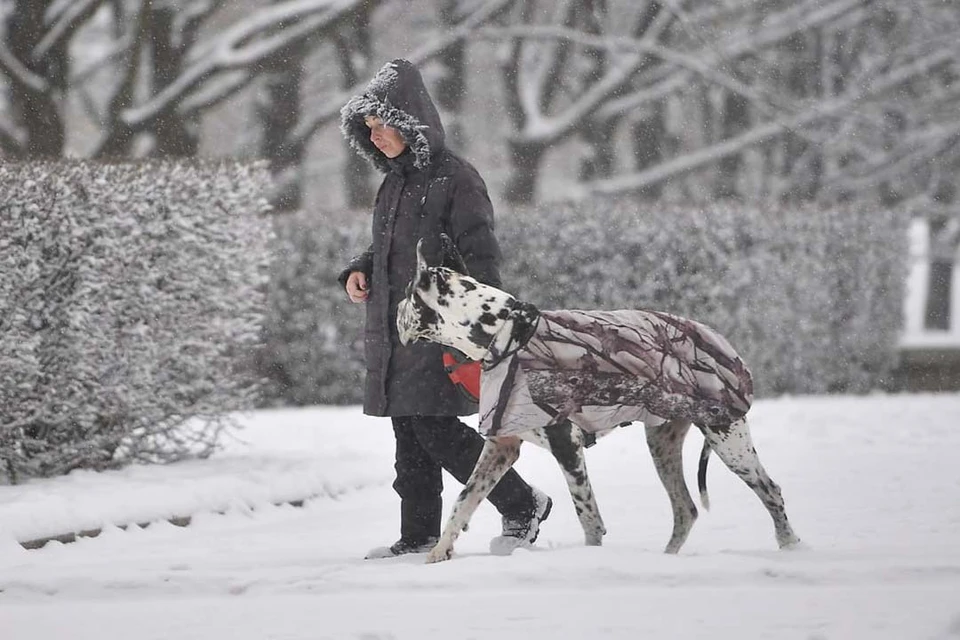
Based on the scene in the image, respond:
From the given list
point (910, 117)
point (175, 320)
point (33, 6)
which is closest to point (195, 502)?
point (175, 320)

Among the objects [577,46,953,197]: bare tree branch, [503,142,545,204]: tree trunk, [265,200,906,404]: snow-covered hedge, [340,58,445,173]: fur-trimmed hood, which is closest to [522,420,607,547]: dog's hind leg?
[340,58,445,173]: fur-trimmed hood

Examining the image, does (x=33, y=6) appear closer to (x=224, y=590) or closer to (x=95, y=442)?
(x=95, y=442)

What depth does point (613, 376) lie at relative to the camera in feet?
18.6

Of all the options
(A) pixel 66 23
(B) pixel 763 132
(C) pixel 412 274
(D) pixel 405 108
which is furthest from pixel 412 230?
(B) pixel 763 132

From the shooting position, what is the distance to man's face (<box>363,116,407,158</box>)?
6.16 meters

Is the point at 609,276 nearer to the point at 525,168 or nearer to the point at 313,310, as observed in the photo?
the point at 313,310

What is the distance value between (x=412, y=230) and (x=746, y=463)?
1.73 meters

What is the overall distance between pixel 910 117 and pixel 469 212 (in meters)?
18.5

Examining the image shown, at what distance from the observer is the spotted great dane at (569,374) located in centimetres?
556

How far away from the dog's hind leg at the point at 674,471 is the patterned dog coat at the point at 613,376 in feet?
1.11

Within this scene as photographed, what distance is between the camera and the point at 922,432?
37.7 feet

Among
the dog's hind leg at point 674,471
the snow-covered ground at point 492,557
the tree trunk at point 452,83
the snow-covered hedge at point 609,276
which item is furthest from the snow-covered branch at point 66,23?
the dog's hind leg at point 674,471

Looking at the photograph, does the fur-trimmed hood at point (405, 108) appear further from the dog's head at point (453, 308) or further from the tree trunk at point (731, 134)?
the tree trunk at point (731, 134)

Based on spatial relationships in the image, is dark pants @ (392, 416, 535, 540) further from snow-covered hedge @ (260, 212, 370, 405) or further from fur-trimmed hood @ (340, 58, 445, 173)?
snow-covered hedge @ (260, 212, 370, 405)
